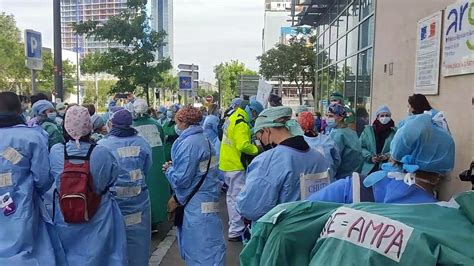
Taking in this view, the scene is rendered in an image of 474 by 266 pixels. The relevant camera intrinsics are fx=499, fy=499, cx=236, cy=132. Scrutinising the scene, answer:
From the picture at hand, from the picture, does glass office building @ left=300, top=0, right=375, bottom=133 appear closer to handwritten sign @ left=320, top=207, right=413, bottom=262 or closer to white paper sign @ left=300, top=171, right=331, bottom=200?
white paper sign @ left=300, top=171, right=331, bottom=200

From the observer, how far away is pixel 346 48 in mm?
13859

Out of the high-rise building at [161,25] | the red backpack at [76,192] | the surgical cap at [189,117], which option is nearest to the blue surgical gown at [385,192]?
the red backpack at [76,192]

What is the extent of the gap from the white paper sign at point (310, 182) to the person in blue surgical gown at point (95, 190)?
1585mm

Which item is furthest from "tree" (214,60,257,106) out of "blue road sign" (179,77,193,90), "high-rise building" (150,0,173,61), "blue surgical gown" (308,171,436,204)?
"blue surgical gown" (308,171,436,204)

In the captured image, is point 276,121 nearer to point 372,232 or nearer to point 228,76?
point 372,232

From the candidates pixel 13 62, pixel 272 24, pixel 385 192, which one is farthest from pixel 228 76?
pixel 385 192

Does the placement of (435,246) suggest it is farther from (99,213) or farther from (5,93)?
(5,93)

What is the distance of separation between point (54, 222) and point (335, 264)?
10.3ft

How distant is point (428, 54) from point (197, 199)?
3.19 m

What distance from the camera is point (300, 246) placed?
5.50 ft

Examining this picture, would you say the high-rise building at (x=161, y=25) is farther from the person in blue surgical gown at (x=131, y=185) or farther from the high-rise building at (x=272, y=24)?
the high-rise building at (x=272, y=24)

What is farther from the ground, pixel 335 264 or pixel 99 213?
pixel 335 264

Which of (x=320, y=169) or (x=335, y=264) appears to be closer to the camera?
(x=335, y=264)

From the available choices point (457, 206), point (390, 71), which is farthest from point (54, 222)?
point (390, 71)
